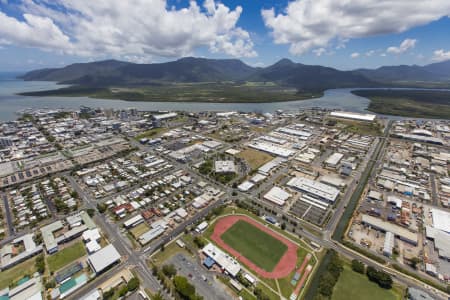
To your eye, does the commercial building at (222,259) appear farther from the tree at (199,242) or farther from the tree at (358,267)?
the tree at (358,267)

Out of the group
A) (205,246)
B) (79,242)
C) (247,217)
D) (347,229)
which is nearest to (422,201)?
(347,229)

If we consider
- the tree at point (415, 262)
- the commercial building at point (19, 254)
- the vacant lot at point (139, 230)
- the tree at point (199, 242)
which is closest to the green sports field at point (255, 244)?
the tree at point (199, 242)

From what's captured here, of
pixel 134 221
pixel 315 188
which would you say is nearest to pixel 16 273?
pixel 134 221

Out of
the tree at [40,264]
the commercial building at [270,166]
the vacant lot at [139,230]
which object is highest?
the commercial building at [270,166]

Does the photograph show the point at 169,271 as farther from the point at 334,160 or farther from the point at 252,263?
the point at 334,160

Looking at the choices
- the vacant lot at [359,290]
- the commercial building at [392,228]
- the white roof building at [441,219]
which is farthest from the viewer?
the white roof building at [441,219]

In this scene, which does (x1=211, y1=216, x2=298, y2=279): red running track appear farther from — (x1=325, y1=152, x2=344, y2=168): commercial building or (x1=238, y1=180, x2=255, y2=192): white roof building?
(x1=325, y1=152, x2=344, y2=168): commercial building

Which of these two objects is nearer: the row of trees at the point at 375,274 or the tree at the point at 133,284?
the tree at the point at 133,284
